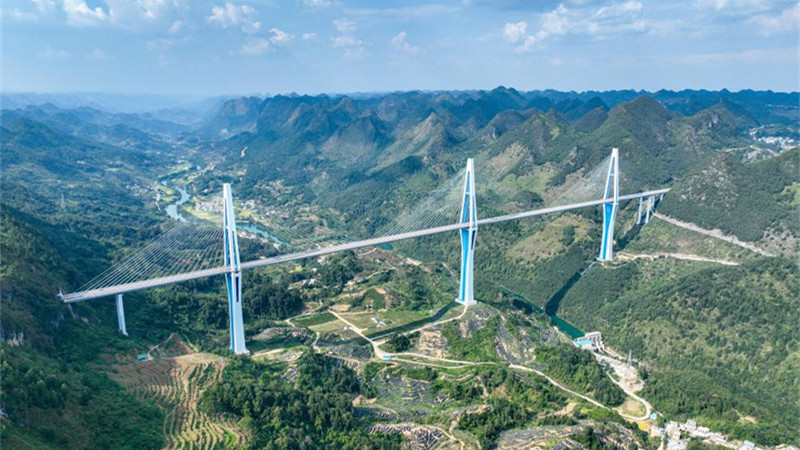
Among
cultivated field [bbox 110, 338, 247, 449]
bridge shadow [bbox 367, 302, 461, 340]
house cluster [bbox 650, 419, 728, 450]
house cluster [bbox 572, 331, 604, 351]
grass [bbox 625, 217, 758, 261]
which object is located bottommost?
house cluster [bbox 572, 331, 604, 351]

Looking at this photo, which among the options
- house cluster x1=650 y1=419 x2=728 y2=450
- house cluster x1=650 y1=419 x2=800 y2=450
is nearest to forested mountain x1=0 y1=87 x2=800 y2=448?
house cluster x1=650 y1=419 x2=800 y2=450

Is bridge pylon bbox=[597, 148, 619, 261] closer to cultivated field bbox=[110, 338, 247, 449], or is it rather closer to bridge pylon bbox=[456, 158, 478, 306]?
bridge pylon bbox=[456, 158, 478, 306]

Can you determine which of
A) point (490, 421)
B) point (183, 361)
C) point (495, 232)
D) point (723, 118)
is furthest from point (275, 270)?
point (723, 118)

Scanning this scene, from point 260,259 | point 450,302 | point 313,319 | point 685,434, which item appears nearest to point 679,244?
point 450,302

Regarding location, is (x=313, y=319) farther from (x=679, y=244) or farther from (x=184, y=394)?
(x=679, y=244)

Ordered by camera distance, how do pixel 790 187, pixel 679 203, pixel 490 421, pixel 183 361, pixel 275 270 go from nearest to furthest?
pixel 490 421 → pixel 183 361 → pixel 790 187 → pixel 679 203 → pixel 275 270

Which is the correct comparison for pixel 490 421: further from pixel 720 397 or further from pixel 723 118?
pixel 723 118

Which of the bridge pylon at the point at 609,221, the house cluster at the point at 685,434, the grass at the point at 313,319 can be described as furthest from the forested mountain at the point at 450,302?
the bridge pylon at the point at 609,221

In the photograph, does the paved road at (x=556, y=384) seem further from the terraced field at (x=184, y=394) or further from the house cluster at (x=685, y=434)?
the terraced field at (x=184, y=394)
